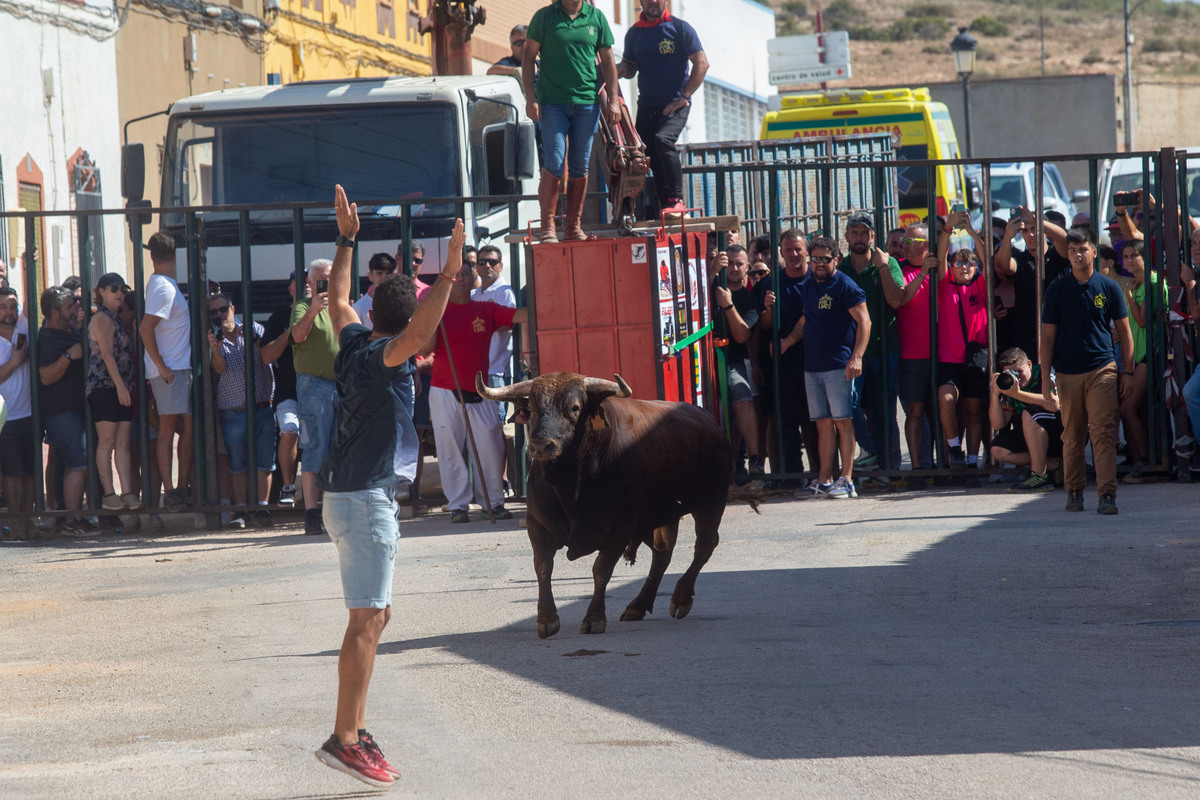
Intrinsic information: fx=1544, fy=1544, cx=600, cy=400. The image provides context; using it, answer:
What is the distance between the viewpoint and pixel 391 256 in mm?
12125

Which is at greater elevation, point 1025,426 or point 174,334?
point 174,334

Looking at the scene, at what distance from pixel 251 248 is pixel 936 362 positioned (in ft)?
19.1

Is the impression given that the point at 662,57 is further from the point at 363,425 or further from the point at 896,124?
the point at 896,124

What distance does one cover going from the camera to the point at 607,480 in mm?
8227

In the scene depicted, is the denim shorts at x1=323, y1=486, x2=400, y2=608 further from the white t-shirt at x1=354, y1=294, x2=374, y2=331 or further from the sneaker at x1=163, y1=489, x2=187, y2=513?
the sneaker at x1=163, y1=489, x2=187, y2=513

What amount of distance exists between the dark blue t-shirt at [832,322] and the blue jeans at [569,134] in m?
2.32

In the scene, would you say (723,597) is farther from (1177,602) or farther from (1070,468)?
(1070,468)

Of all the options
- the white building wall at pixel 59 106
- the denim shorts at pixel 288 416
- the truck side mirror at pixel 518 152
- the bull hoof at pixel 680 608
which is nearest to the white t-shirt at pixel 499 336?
the truck side mirror at pixel 518 152

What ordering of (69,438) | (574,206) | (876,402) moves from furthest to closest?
(876,402)
(69,438)
(574,206)

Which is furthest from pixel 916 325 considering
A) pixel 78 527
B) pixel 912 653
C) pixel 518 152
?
pixel 78 527

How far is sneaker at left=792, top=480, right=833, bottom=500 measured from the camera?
41.0 ft

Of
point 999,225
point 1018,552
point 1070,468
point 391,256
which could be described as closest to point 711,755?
point 1018,552

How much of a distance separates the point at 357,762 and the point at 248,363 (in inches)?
284

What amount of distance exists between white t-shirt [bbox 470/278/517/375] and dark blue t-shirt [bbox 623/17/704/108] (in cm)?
189
